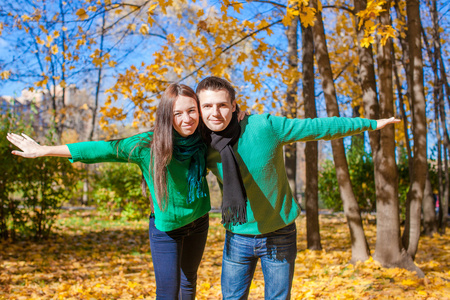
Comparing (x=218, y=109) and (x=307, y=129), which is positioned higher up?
(x=218, y=109)

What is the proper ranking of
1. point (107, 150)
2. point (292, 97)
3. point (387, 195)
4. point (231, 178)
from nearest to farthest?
point (231, 178), point (107, 150), point (387, 195), point (292, 97)

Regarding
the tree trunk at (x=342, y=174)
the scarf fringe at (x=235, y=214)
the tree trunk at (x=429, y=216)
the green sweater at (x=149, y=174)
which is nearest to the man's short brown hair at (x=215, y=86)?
the green sweater at (x=149, y=174)

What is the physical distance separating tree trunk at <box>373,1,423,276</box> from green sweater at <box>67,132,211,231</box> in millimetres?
2889

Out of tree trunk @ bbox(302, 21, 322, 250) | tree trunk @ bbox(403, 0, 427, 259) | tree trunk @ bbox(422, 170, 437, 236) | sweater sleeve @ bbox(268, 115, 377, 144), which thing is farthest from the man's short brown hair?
tree trunk @ bbox(422, 170, 437, 236)

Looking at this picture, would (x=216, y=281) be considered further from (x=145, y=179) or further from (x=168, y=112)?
(x=168, y=112)

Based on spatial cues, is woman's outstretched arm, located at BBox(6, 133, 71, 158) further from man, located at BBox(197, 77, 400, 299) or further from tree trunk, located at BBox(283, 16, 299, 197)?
tree trunk, located at BBox(283, 16, 299, 197)

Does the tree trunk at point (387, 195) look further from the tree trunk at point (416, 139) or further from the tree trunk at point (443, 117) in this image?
the tree trunk at point (443, 117)

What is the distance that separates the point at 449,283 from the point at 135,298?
3206mm

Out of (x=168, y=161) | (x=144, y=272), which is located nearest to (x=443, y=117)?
(x=144, y=272)

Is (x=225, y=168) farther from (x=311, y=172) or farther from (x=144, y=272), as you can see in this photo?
(x=311, y=172)

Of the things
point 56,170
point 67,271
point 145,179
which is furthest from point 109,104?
point 145,179

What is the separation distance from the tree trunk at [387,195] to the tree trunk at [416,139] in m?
0.28

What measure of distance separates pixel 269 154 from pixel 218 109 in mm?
368

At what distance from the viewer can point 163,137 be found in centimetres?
222
